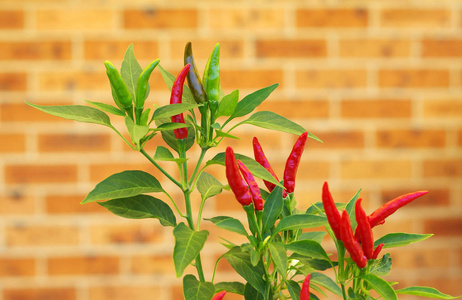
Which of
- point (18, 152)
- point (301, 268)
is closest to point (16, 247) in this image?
point (18, 152)

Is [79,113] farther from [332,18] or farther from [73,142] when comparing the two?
[332,18]

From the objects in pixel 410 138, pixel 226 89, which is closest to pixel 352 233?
pixel 226 89

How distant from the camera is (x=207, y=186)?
605mm

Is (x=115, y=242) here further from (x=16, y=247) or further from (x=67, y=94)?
(x=67, y=94)

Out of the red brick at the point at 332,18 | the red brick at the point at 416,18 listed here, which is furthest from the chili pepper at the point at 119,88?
the red brick at the point at 416,18

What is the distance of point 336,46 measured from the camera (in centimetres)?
160

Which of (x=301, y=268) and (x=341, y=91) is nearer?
(x=301, y=268)

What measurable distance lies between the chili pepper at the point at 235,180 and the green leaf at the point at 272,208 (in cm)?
2

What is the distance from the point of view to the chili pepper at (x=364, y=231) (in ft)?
1.47

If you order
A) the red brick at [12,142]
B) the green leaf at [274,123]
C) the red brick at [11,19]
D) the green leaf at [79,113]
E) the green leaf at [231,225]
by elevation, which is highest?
the red brick at [11,19]

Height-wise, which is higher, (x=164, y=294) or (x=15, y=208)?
(x=15, y=208)

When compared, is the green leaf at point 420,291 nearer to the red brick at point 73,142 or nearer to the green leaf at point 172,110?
the green leaf at point 172,110

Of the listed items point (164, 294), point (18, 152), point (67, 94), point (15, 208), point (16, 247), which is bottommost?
point (164, 294)

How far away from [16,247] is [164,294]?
19.4 inches
